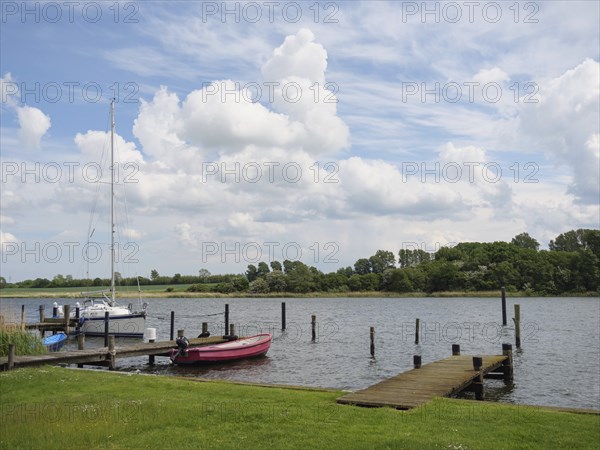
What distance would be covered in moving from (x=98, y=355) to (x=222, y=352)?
22.3 feet

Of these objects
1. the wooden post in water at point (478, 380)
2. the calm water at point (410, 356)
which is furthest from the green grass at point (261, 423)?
the calm water at point (410, 356)

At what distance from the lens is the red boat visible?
92.0 feet

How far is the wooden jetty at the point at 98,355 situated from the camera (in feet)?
65.5

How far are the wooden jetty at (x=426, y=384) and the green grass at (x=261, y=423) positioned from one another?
2.18 ft

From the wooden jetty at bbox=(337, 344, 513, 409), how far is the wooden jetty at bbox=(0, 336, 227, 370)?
12.4 metres

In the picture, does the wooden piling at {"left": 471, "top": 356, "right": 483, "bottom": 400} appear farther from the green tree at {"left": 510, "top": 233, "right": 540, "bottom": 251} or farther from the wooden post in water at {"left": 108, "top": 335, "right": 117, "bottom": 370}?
the green tree at {"left": 510, "top": 233, "right": 540, "bottom": 251}

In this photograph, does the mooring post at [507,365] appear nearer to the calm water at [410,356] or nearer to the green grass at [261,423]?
the calm water at [410,356]

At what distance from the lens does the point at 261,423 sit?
10.8 metres

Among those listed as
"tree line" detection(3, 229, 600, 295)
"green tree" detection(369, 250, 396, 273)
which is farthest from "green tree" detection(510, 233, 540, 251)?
"green tree" detection(369, 250, 396, 273)

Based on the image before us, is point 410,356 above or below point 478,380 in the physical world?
below

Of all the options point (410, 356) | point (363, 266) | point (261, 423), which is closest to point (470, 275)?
point (363, 266)

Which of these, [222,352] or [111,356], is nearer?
[111,356]

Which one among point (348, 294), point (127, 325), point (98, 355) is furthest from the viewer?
point (348, 294)

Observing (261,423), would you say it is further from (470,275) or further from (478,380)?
(470,275)
